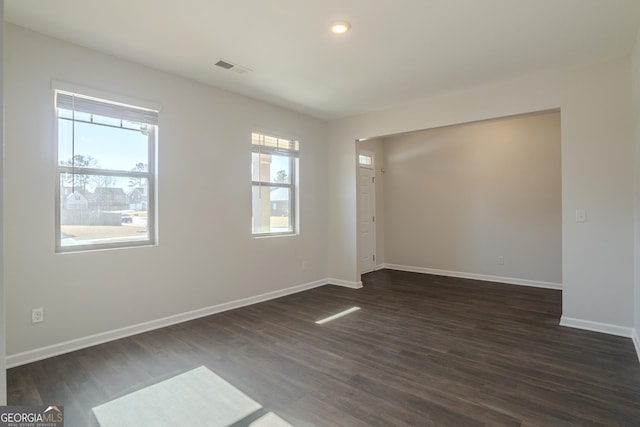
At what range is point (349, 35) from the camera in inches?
110

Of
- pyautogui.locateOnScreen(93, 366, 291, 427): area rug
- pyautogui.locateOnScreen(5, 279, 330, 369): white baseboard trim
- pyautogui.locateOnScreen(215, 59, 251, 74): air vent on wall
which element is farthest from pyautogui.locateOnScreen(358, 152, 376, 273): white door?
pyautogui.locateOnScreen(93, 366, 291, 427): area rug

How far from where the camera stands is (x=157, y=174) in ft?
11.5

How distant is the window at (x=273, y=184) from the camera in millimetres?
4582

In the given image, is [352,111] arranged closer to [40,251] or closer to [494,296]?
[494,296]

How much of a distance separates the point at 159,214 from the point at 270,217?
1.63m

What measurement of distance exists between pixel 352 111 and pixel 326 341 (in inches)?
134

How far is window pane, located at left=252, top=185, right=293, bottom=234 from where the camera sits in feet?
15.1

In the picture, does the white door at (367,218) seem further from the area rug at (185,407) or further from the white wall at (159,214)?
the area rug at (185,407)

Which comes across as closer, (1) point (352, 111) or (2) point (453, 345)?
(2) point (453, 345)

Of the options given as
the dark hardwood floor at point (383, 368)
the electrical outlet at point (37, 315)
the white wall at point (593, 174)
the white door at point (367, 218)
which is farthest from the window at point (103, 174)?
the white wall at point (593, 174)

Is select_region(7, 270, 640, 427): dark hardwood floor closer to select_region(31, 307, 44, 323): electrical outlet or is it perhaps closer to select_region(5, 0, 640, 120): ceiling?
select_region(31, 307, 44, 323): electrical outlet

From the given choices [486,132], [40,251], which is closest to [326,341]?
[40,251]

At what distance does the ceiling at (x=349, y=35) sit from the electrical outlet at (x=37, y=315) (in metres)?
2.32

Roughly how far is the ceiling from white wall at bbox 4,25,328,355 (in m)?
0.27
